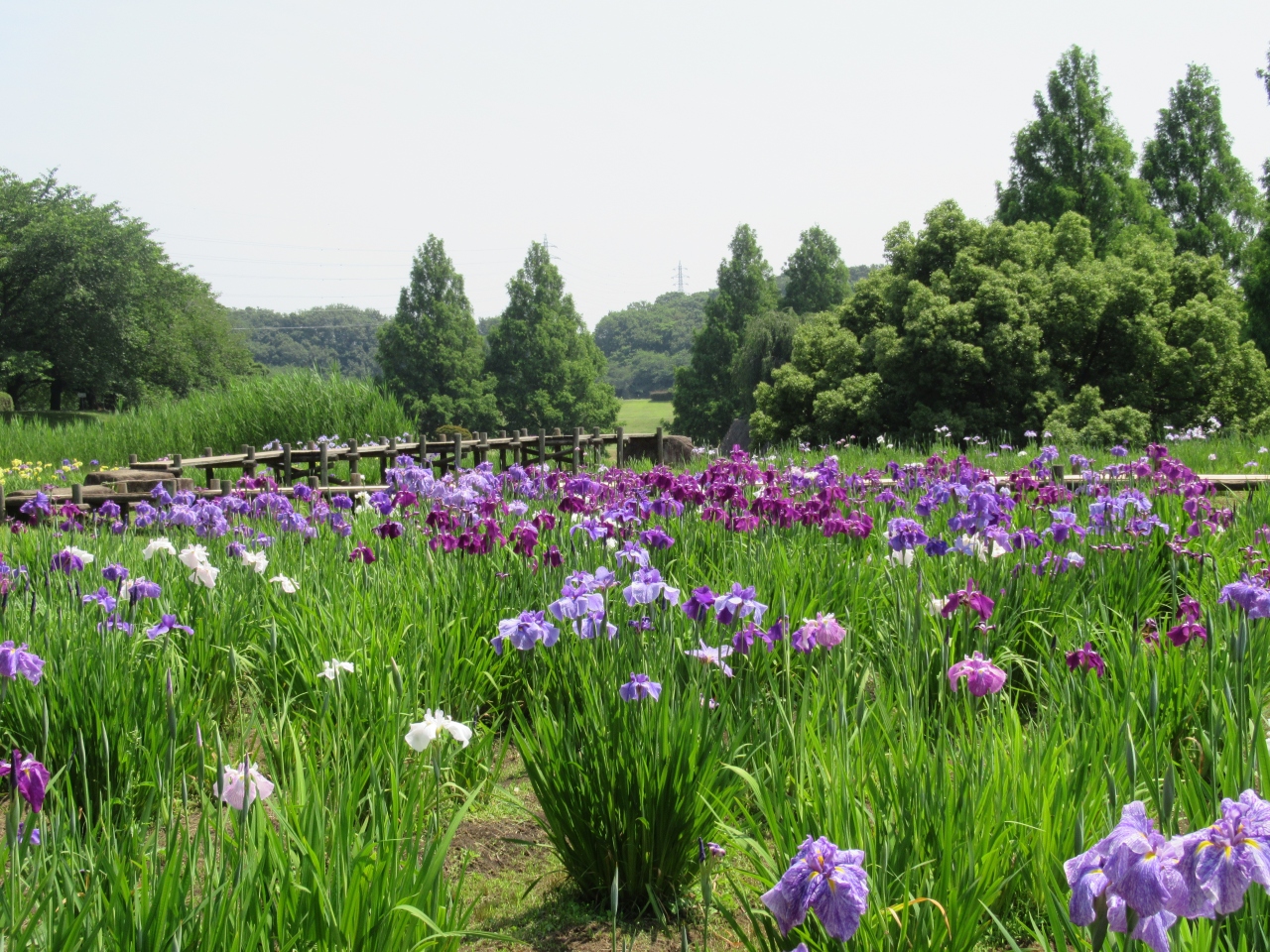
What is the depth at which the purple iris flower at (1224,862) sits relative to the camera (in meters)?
1.09

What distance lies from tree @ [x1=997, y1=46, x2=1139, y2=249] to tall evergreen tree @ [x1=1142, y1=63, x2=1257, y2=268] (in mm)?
4352

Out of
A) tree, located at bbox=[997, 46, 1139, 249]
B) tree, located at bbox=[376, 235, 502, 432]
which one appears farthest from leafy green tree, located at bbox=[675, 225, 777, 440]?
tree, located at bbox=[997, 46, 1139, 249]

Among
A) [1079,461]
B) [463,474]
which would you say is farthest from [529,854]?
[1079,461]

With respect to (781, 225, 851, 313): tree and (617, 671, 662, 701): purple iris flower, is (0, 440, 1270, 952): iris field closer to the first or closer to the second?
(617, 671, 662, 701): purple iris flower

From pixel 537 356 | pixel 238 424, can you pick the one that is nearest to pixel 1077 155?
pixel 238 424

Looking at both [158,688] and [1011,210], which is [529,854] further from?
[1011,210]

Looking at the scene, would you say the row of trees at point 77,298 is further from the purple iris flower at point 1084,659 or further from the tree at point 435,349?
the purple iris flower at point 1084,659

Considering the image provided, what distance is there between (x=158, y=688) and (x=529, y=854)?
4.58 feet

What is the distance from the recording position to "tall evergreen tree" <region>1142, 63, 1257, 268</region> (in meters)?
35.6

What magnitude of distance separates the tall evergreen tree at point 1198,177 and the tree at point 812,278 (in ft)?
72.8

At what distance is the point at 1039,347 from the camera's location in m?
19.7

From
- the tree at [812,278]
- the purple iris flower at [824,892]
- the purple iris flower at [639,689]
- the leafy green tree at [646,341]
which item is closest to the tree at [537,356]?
the tree at [812,278]

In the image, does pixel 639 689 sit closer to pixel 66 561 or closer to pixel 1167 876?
pixel 1167 876

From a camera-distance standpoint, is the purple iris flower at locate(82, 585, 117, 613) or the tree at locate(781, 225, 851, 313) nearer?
the purple iris flower at locate(82, 585, 117, 613)
